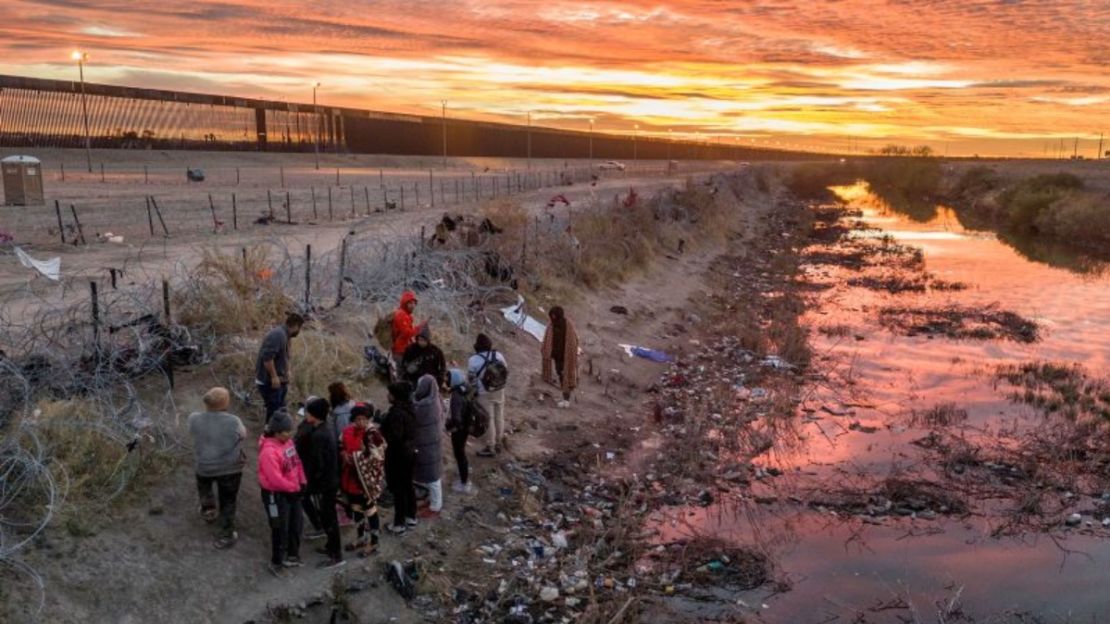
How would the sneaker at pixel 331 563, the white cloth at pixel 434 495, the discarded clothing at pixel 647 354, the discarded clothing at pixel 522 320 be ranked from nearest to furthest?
the sneaker at pixel 331 563 → the white cloth at pixel 434 495 → the discarded clothing at pixel 522 320 → the discarded clothing at pixel 647 354

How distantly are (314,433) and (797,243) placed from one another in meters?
35.1

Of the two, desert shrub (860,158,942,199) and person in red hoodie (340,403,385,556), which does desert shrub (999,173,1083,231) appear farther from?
person in red hoodie (340,403,385,556)

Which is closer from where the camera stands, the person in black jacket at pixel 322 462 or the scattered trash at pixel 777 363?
the person in black jacket at pixel 322 462

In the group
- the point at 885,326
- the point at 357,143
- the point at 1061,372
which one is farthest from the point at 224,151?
the point at 1061,372

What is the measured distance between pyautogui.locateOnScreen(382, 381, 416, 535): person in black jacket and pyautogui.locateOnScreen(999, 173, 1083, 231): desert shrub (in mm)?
49547

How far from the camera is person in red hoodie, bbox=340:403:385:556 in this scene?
24.5ft

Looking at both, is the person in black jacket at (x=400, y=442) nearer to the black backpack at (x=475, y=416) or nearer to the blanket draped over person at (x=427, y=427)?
the blanket draped over person at (x=427, y=427)

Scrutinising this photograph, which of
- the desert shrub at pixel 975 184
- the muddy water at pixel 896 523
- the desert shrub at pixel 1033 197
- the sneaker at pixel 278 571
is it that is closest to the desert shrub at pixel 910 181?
the desert shrub at pixel 975 184

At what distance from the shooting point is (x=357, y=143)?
92375mm

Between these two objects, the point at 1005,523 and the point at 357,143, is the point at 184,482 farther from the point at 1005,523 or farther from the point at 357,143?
the point at 357,143

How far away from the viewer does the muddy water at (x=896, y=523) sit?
8.23 m

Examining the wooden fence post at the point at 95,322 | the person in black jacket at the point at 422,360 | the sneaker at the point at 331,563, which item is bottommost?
the sneaker at the point at 331,563

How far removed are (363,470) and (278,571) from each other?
107 centimetres

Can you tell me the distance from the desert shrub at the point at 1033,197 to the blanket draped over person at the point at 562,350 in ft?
149
